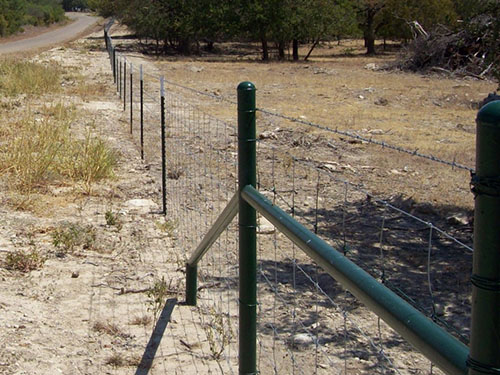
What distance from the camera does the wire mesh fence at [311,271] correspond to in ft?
14.9

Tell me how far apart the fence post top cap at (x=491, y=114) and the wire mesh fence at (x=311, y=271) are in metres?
0.58

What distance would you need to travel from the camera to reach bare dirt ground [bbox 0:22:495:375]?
462 centimetres

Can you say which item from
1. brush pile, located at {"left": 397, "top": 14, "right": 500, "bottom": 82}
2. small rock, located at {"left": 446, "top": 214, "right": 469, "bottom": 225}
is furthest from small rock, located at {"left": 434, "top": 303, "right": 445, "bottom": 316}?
brush pile, located at {"left": 397, "top": 14, "right": 500, "bottom": 82}

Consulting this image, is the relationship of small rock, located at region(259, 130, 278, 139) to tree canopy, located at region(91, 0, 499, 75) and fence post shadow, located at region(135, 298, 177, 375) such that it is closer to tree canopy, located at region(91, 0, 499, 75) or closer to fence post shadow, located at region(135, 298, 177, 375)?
fence post shadow, located at region(135, 298, 177, 375)

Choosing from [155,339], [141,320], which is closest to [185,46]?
[141,320]

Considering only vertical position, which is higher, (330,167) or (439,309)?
(330,167)

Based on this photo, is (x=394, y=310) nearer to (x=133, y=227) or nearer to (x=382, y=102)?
(x=133, y=227)

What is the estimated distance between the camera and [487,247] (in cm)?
133

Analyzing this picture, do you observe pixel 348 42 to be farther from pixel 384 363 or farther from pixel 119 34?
pixel 384 363

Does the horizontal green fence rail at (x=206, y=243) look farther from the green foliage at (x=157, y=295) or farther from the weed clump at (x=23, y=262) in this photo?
the weed clump at (x=23, y=262)

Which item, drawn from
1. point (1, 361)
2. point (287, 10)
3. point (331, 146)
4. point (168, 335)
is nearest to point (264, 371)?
point (168, 335)

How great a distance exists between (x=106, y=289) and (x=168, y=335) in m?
0.99

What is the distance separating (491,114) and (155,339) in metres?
3.83

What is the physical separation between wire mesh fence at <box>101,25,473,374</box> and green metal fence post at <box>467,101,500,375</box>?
0.40 meters
